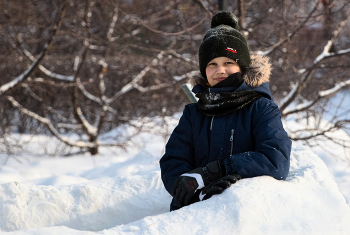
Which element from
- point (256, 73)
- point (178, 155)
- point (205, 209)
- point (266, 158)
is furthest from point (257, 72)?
point (205, 209)

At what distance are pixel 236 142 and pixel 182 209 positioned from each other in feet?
1.58

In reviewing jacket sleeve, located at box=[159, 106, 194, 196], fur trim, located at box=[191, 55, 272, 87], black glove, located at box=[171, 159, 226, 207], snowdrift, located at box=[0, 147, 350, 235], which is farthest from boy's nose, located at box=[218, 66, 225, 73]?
snowdrift, located at box=[0, 147, 350, 235]

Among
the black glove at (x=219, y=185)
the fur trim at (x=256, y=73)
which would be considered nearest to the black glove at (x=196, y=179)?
the black glove at (x=219, y=185)

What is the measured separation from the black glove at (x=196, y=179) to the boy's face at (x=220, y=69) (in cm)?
52

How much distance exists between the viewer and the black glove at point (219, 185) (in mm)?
1629

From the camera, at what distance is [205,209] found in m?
1.57

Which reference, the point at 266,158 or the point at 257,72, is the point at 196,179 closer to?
the point at 266,158

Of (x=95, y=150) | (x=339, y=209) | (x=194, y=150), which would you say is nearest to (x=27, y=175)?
(x=95, y=150)

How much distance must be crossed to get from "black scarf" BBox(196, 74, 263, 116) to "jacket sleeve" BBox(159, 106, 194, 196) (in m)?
0.17

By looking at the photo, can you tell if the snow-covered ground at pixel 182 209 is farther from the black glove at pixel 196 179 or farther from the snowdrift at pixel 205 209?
the black glove at pixel 196 179

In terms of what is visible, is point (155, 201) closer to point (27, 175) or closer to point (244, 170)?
point (244, 170)

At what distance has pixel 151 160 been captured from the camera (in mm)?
5301

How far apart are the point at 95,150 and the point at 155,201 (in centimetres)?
396

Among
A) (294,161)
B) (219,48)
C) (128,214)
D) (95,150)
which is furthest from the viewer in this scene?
(95,150)
